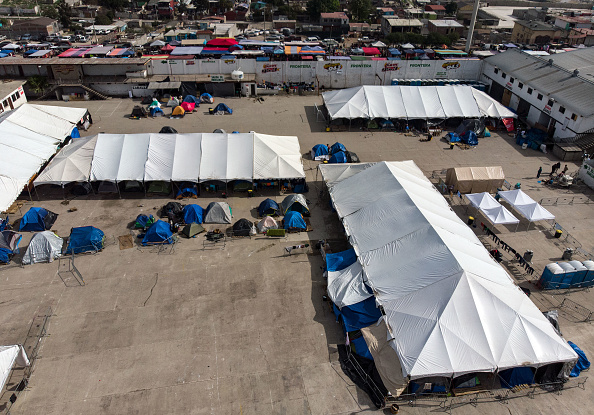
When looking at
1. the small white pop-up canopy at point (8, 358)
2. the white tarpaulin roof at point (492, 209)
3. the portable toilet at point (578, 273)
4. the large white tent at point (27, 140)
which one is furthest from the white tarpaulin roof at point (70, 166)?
the portable toilet at point (578, 273)

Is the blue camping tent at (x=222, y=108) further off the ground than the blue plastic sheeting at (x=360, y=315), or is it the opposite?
the blue camping tent at (x=222, y=108)

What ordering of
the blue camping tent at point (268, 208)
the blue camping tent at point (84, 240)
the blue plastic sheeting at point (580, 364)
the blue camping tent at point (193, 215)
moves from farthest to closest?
1. the blue camping tent at point (268, 208)
2. the blue camping tent at point (193, 215)
3. the blue camping tent at point (84, 240)
4. the blue plastic sheeting at point (580, 364)

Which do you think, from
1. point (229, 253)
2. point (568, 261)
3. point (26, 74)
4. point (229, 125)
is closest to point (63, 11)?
point (26, 74)

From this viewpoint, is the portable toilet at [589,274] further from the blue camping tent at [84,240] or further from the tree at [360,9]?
the tree at [360,9]

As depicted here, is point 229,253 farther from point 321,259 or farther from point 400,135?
point 400,135

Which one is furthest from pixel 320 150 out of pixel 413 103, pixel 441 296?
pixel 441 296

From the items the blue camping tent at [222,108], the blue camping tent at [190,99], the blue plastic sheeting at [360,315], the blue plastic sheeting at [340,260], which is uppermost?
the blue camping tent at [190,99]

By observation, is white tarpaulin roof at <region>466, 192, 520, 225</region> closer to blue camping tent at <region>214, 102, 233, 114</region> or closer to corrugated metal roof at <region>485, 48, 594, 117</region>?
corrugated metal roof at <region>485, 48, 594, 117</region>
